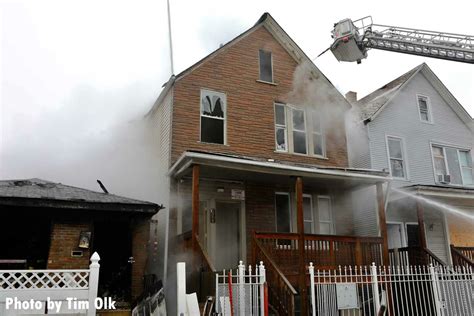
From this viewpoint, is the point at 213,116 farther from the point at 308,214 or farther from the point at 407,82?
the point at 407,82

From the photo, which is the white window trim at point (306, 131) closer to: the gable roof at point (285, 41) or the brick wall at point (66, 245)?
Result: the gable roof at point (285, 41)

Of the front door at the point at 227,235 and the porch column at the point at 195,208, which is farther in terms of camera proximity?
the front door at the point at 227,235

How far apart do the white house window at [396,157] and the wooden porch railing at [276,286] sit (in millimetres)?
7676

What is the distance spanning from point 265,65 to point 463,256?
8777 mm

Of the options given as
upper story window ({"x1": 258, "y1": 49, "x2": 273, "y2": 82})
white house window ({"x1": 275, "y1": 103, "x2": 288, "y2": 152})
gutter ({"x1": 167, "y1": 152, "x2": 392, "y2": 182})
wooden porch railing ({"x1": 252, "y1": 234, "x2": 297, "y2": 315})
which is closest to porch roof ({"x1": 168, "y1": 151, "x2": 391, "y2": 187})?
gutter ({"x1": 167, "y1": 152, "x2": 392, "y2": 182})

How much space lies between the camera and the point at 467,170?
1741 cm

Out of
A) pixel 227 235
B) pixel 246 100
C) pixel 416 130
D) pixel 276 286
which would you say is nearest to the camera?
pixel 276 286

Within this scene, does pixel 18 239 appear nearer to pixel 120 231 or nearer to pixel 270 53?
pixel 120 231

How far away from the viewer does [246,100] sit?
1385cm

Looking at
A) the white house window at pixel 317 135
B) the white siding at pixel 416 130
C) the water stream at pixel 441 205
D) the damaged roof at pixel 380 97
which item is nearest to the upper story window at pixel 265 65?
the white house window at pixel 317 135

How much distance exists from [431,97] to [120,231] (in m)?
13.3

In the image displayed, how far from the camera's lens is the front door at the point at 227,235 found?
491 inches

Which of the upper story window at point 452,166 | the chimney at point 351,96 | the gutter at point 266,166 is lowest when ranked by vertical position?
the gutter at point 266,166

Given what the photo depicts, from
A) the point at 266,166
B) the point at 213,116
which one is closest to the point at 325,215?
the point at 266,166
